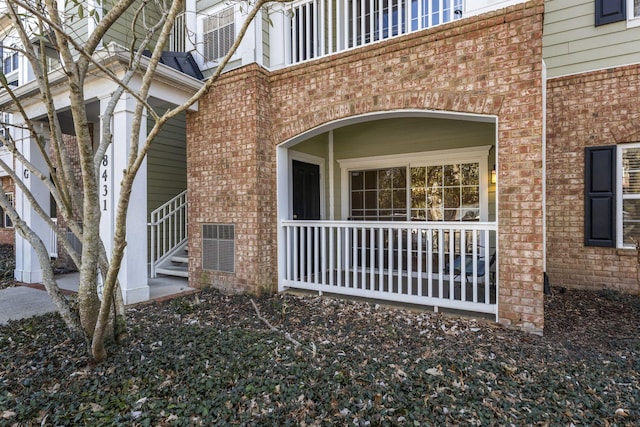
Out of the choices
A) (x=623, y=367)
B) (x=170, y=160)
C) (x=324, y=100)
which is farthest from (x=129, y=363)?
(x=170, y=160)

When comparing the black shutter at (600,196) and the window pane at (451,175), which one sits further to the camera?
the window pane at (451,175)

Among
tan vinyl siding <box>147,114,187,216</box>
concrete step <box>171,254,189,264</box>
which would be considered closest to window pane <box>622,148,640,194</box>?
concrete step <box>171,254,189,264</box>

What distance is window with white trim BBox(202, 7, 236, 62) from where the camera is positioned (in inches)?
222

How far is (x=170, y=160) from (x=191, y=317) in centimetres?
479

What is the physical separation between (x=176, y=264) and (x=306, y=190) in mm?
3029

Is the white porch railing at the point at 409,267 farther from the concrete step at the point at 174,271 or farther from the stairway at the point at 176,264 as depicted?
the stairway at the point at 176,264

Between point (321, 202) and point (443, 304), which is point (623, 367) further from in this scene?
point (321, 202)

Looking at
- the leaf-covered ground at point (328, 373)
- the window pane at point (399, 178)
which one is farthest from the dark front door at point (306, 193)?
the leaf-covered ground at point (328, 373)

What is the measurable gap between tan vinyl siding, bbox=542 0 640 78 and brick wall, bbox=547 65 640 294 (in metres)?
0.16

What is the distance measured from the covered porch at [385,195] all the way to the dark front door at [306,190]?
0.7 inches

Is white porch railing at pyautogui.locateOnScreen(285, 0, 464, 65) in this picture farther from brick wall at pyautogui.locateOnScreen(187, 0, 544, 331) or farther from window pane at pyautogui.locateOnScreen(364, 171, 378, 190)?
window pane at pyautogui.locateOnScreen(364, 171, 378, 190)

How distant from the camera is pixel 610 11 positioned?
4.83 meters

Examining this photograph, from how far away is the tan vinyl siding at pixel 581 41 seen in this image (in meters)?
4.80

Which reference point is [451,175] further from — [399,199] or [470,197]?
[399,199]
